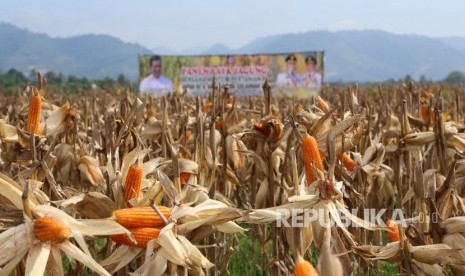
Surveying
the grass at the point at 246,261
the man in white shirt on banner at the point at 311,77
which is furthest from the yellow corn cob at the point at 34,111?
the man in white shirt on banner at the point at 311,77

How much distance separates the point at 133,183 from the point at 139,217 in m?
0.24

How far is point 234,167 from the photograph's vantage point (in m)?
4.41

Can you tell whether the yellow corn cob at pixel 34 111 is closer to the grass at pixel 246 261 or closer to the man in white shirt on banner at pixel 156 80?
the grass at pixel 246 261

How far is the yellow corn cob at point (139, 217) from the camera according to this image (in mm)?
1694

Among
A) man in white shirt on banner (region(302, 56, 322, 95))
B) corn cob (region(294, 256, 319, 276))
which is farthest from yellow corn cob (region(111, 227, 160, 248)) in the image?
man in white shirt on banner (region(302, 56, 322, 95))

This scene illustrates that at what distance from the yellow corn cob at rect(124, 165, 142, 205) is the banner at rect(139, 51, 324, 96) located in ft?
71.4

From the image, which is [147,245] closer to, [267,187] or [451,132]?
[267,187]

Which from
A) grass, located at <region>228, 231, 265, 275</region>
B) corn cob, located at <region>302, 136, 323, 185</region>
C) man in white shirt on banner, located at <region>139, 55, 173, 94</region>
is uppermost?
corn cob, located at <region>302, 136, 323, 185</region>

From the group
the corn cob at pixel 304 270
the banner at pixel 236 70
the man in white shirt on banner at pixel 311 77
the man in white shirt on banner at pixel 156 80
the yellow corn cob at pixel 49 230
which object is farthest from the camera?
the man in white shirt on banner at pixel 156 80

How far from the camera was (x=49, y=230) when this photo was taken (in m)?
1.55

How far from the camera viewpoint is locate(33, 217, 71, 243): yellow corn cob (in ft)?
5.09

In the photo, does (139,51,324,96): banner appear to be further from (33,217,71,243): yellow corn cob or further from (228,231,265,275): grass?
(33,217,71,243): yellow corn cob

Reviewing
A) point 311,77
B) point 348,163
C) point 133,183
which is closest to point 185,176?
point 133,183

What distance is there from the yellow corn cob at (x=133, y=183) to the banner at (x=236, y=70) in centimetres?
2175
